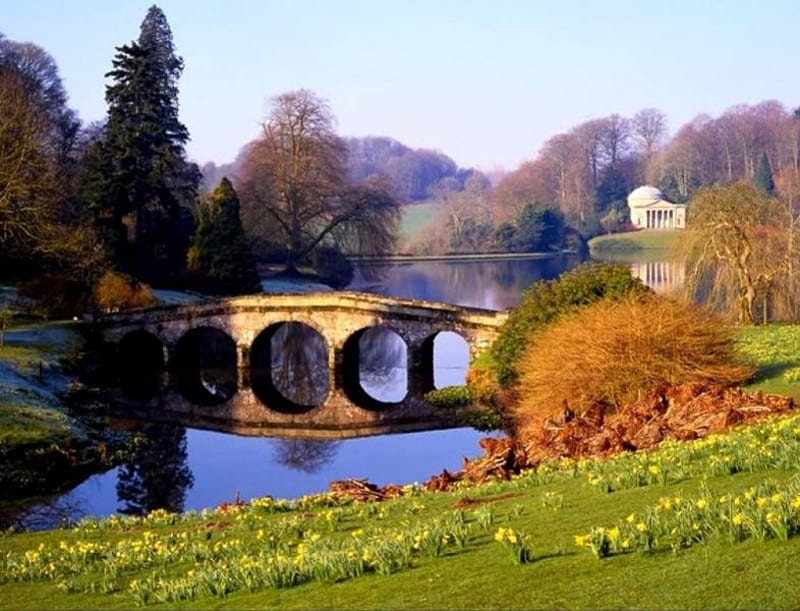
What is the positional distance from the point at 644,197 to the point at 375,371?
91086 mm

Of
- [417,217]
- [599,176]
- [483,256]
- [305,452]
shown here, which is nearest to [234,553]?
[305,452]

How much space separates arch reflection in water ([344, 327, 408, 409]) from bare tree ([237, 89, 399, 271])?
1348cm

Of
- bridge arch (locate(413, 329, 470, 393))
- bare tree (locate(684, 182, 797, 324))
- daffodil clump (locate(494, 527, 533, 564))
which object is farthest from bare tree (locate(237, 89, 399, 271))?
daffodil clump (locate(494, 527, 533, 564))

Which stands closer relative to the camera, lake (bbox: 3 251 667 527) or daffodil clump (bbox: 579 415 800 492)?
daffodil clump (bbox: 579 415 800 492)

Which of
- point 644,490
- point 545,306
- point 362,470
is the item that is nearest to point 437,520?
point 644,490

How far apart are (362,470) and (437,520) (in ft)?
58.1

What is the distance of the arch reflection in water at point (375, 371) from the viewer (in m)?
43.8

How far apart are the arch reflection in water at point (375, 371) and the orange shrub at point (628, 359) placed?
16065 mm

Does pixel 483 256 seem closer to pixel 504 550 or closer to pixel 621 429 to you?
pixel 621 429

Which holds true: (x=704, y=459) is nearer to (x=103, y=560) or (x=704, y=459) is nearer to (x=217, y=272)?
(x=103, y=560)

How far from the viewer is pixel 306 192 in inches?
2911

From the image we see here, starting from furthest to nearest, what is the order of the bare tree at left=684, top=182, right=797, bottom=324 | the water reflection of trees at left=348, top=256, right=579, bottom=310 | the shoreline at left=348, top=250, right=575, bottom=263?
the shoreline at left=348, top=250, right=575, bottom=263 < the water reflection of trees at left=348, top=256, right=579, bottom=310 < the bare tree at left=684, top=182, right=797, bottom=324

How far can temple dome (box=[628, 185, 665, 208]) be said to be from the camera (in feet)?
442

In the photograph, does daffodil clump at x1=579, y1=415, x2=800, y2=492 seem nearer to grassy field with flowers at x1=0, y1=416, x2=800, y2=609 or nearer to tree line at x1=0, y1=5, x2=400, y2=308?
grassy field with flowers at x1=0, y1=416, x2=800, y2=609
